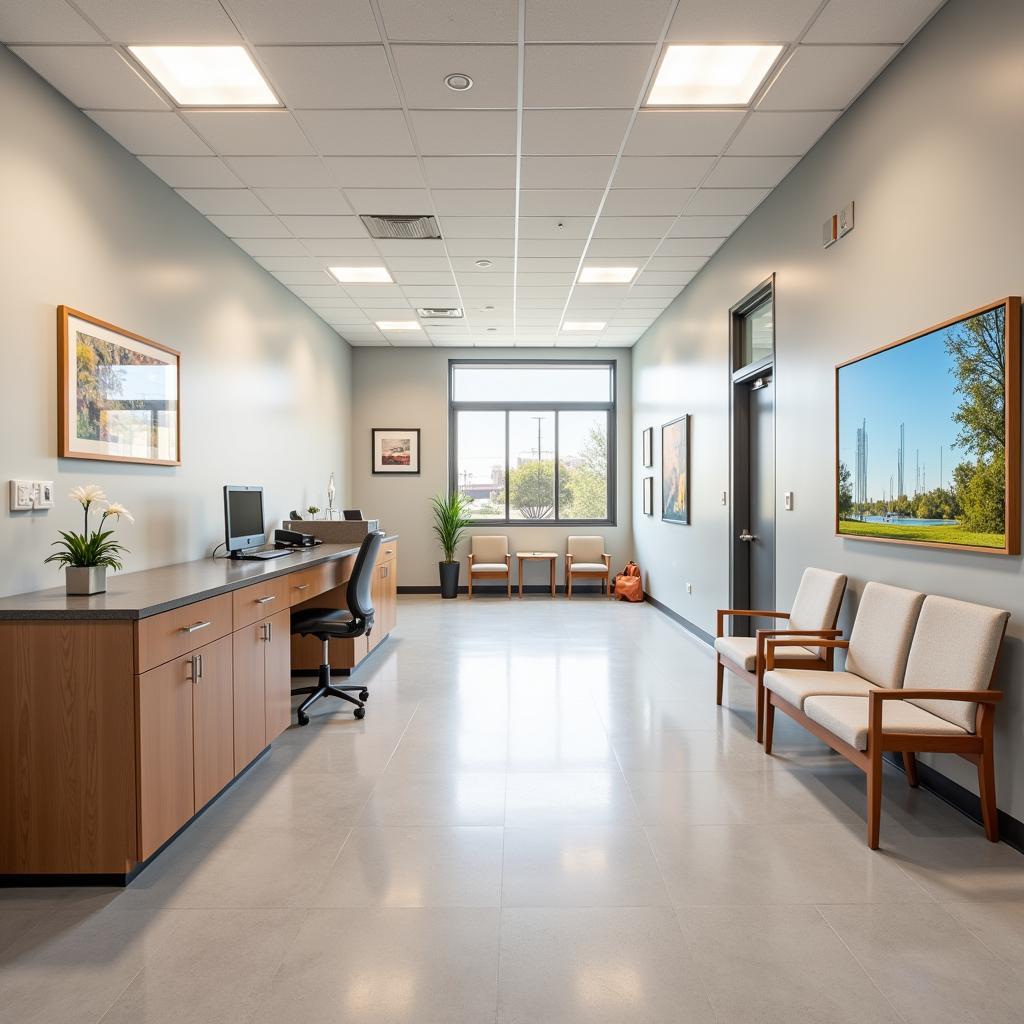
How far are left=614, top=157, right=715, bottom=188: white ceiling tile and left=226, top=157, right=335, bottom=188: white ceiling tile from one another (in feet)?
5.56

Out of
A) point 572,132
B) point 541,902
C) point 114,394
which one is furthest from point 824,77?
point 114,394

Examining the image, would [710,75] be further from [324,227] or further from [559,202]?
[324,227]

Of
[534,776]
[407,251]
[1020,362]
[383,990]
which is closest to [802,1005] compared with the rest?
[383,990]

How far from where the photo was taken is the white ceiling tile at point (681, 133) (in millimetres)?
3496

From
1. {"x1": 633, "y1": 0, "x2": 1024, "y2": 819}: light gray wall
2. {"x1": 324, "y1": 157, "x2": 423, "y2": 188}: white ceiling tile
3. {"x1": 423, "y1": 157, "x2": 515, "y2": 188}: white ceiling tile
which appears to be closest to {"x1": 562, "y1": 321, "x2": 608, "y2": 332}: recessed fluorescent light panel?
{"x1": 633, "y1": 0, "x2": 1024, "y2": 819}: light gray wall

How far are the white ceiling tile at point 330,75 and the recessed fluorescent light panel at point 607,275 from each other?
290 cm

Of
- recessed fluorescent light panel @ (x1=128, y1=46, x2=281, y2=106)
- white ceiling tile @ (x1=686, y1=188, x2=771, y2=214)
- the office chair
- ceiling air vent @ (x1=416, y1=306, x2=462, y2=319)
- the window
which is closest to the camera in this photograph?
recessed fluorescent light panel @ (x1=128, y1=46, x2=281, y2=106)

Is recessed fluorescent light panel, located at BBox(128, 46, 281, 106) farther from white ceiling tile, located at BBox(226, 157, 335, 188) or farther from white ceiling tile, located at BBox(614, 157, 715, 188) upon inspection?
white ceiling tile, located at BBox(614, 157, 715, 188)

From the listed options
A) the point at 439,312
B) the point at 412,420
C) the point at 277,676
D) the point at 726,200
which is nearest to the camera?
the point at 277,676

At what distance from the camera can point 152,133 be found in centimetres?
359

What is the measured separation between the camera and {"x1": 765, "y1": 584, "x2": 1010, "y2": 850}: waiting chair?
7.93 feet

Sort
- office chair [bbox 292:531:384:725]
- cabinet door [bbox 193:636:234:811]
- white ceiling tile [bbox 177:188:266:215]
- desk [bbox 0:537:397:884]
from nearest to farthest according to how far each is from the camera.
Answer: desk [bbox 0:537:397:884]
cabinet door [bbox 193:636:234:811]
office chair [bbox 292:531:384:725]
white ceiling tile [bbox 177:188:266:215]

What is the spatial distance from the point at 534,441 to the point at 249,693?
266 inches

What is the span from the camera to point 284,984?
1.75 m
